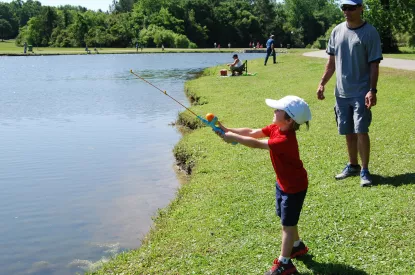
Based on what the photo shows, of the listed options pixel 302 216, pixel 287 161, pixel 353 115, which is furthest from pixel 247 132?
pixel 353 115

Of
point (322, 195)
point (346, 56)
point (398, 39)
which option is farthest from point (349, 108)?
point (398, 39)

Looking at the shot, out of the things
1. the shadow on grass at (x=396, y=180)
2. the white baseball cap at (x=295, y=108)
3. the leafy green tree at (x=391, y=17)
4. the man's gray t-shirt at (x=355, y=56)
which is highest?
the leafy green tree at (x=391, y=17)

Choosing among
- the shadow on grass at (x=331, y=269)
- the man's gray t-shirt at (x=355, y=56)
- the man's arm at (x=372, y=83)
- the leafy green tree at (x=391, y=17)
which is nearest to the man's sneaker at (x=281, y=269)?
the shadow on grass at (x=331, y=269)

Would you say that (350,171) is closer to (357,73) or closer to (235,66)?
(357,73)

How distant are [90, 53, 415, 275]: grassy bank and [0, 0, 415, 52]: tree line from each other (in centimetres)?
7989

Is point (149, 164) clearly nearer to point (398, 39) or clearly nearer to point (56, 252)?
point (56, 252)

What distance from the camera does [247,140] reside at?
14.0ft

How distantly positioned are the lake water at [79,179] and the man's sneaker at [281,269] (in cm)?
259

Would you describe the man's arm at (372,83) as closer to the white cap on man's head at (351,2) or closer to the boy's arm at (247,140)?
the white cap on man's head at (351,2)

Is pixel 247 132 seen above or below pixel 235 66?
above

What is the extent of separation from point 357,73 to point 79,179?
5.80m

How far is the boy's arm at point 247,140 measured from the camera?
4238 mm

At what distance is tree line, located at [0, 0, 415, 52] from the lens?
89.8m

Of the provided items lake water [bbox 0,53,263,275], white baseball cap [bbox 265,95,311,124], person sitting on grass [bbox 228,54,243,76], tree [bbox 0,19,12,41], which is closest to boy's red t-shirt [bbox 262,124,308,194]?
white baseball cap [bbox 265,95,311,124]
